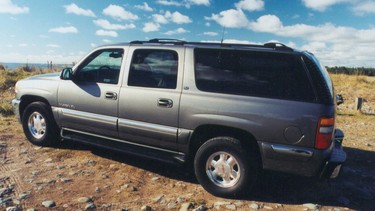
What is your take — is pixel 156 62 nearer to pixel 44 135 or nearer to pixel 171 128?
pixel 171 128

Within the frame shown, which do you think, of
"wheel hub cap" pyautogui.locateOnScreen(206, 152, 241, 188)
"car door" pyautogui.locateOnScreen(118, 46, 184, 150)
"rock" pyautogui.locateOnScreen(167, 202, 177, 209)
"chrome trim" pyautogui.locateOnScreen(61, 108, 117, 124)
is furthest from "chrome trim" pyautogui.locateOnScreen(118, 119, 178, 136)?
"rock" pyautogui.locateOnScreen(167, 202, 177, 209)

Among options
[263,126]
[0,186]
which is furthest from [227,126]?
[0,186]

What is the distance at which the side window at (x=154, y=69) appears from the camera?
4629 millimetres

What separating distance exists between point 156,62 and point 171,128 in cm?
97

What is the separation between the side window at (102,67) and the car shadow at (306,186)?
1.34 metres

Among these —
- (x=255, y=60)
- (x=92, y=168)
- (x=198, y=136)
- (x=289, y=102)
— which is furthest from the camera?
(x=92, y=168)

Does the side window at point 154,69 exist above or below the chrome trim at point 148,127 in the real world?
above

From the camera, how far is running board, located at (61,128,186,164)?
4.61 metres

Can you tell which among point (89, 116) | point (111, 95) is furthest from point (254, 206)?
point (89, 116)

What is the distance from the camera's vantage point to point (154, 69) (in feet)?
15.8

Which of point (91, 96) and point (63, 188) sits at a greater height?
point (91, 96)

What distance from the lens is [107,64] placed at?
5348 millimetres

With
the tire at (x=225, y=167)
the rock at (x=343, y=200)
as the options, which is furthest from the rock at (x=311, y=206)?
the tire at (x=225, y=167)

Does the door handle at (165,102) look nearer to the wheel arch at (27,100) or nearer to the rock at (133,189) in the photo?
the rock at (133,189)
